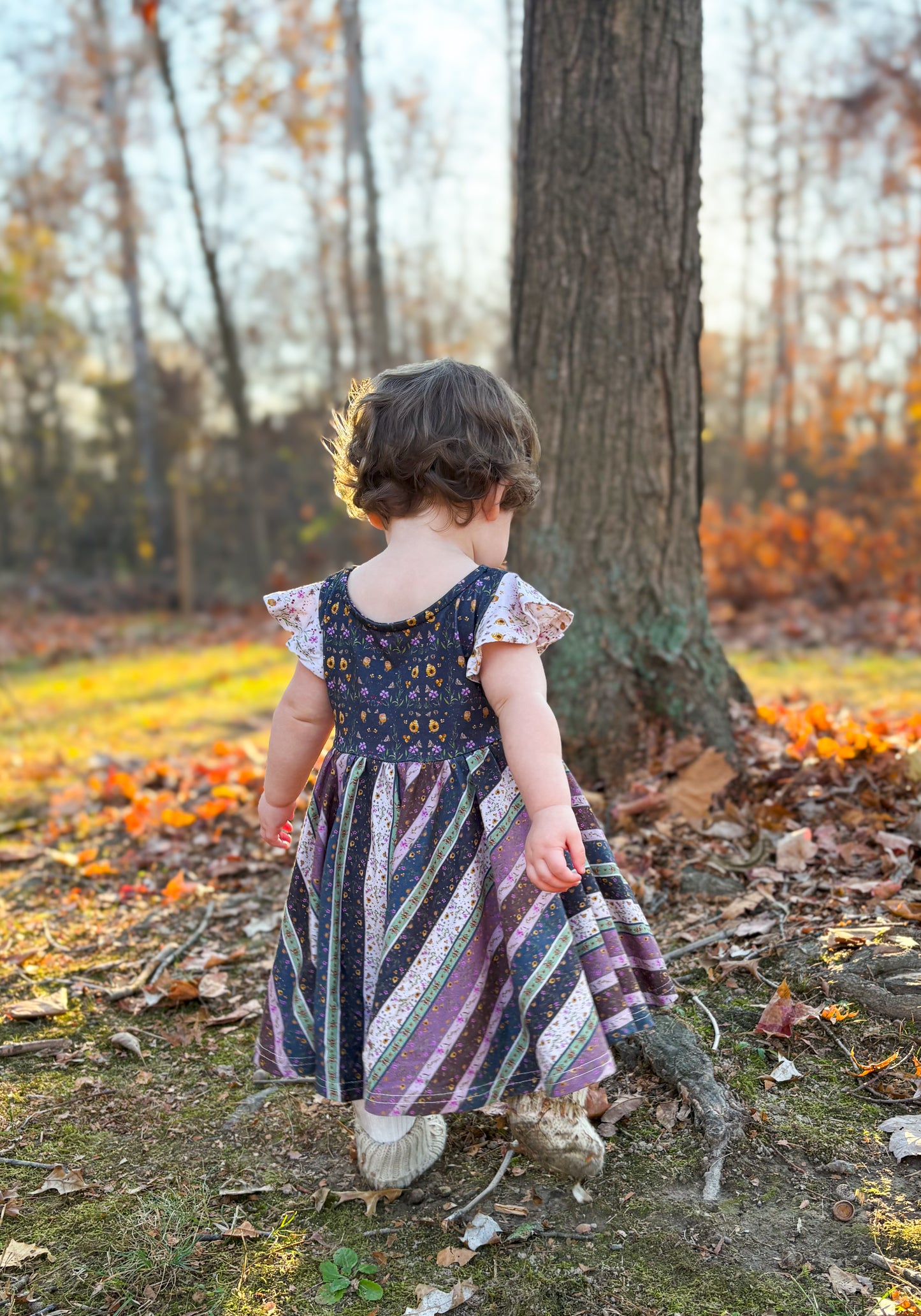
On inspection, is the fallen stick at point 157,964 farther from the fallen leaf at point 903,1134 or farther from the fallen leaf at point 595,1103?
the fallen leaf at point 903,1134

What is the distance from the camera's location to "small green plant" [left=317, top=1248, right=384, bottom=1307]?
173 centimetres

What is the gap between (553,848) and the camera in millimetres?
1722

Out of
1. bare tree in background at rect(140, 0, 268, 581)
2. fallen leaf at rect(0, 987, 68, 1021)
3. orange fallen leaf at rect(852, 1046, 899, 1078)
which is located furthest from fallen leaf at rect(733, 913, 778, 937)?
bare tree in background at rect(140, 0, 268, 581)

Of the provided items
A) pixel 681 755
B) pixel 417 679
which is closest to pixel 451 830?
pixel 417 679

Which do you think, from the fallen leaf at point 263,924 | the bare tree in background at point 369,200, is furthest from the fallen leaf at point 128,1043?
the bare tree in background at point 369,200

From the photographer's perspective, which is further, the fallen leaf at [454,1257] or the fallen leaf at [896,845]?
the fallen leaf at [896,845]

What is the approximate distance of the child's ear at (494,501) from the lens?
197cm

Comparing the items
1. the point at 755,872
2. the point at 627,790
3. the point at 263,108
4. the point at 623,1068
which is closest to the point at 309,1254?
the point at 623,1068

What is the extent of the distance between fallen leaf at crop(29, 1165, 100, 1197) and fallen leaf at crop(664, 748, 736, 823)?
195 cm

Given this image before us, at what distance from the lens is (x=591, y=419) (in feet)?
10.9

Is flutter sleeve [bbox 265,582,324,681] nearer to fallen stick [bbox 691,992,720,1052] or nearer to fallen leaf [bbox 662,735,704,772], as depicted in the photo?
fallen stick [bbox 691,992,720,1052]

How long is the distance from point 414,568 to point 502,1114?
1.27 meters

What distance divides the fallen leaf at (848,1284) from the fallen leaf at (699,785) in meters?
1.55

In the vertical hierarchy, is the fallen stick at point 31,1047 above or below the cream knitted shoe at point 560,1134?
below
